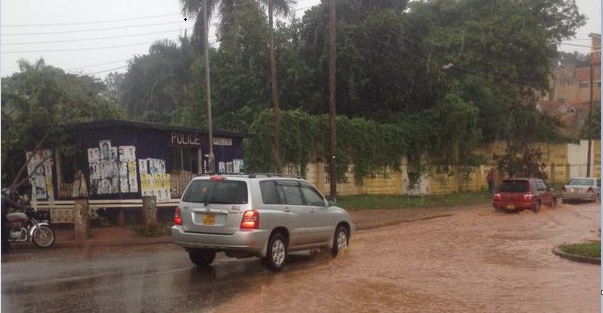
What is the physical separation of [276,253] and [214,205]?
54.9 inches

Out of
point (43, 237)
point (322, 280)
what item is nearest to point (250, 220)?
point (322, 280)

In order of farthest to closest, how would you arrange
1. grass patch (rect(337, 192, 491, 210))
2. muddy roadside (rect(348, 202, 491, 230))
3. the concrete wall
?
the concrete wall, grass patch (rect(337, 192, 491, 210)), muddy roadside (rect(348, 202, 491, 230))

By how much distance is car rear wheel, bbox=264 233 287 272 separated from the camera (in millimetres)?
10969

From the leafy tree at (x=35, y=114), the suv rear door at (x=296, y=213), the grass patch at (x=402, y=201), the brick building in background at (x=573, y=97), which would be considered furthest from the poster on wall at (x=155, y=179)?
the brick building in background at (x=573, y=97)

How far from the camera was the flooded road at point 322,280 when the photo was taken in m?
8.44

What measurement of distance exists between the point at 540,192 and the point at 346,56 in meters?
12.2

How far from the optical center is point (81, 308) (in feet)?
26.3

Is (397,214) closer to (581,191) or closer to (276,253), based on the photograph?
(581,191)

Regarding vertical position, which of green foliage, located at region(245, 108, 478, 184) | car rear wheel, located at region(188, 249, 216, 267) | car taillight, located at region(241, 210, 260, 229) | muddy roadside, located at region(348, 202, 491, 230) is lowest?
muddy roadside, located at region(348, 202, 491, 230)

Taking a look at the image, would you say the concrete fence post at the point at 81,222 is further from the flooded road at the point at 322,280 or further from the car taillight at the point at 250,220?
the car taillight at the point at 250,220

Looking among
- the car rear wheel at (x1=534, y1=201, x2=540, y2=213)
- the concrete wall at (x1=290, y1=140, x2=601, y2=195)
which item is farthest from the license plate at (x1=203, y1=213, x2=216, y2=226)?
the car rear wheel at (x1=534, y1=201, x2=540, y2=213)

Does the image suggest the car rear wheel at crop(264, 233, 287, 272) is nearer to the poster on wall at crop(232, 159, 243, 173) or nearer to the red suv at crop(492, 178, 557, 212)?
the poster on wall at crop(232, 159, 243, 173)

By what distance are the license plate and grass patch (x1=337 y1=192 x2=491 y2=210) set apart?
55.6ft

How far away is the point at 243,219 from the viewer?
10625 millimetres
